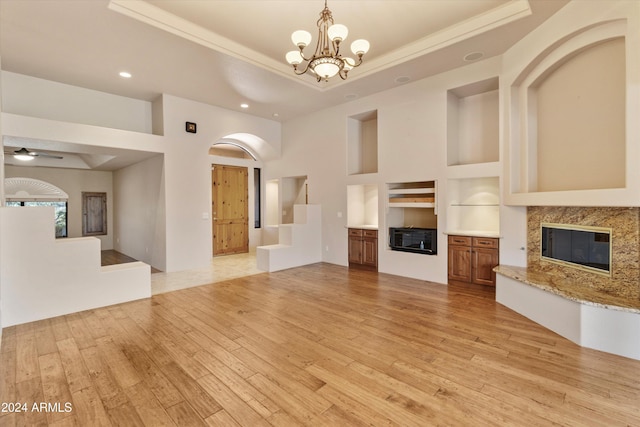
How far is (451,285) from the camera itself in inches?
201

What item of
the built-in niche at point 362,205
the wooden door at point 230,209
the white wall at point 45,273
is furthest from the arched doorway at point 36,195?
the built-in niche at point 362,205

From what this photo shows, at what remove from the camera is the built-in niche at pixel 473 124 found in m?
5.16

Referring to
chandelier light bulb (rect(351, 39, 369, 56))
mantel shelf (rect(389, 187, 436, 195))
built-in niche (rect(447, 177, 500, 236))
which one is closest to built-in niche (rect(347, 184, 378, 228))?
mantel shelf (rect(389, 187, 436, 195))

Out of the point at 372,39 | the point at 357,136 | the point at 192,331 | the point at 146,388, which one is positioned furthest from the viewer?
the point at 357,136

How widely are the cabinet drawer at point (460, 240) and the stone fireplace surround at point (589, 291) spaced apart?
870 mm

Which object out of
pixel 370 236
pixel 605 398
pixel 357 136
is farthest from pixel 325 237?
pixel 605 398

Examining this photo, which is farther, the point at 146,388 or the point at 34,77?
the point at 34,77

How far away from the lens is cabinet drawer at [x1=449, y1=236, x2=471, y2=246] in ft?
16.3

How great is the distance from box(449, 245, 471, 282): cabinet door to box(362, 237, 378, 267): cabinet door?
1547 mm

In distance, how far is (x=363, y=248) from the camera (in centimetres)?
647

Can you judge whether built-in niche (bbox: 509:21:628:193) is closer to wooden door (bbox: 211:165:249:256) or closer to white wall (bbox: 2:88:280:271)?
white wall (bbox: 2:88:280:271)

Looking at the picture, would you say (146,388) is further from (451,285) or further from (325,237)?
(325,237)

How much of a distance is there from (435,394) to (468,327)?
1458mm

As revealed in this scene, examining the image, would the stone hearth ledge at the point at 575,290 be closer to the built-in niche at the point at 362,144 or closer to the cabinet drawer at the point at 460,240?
the cabinet drawer at the point at 460,240
